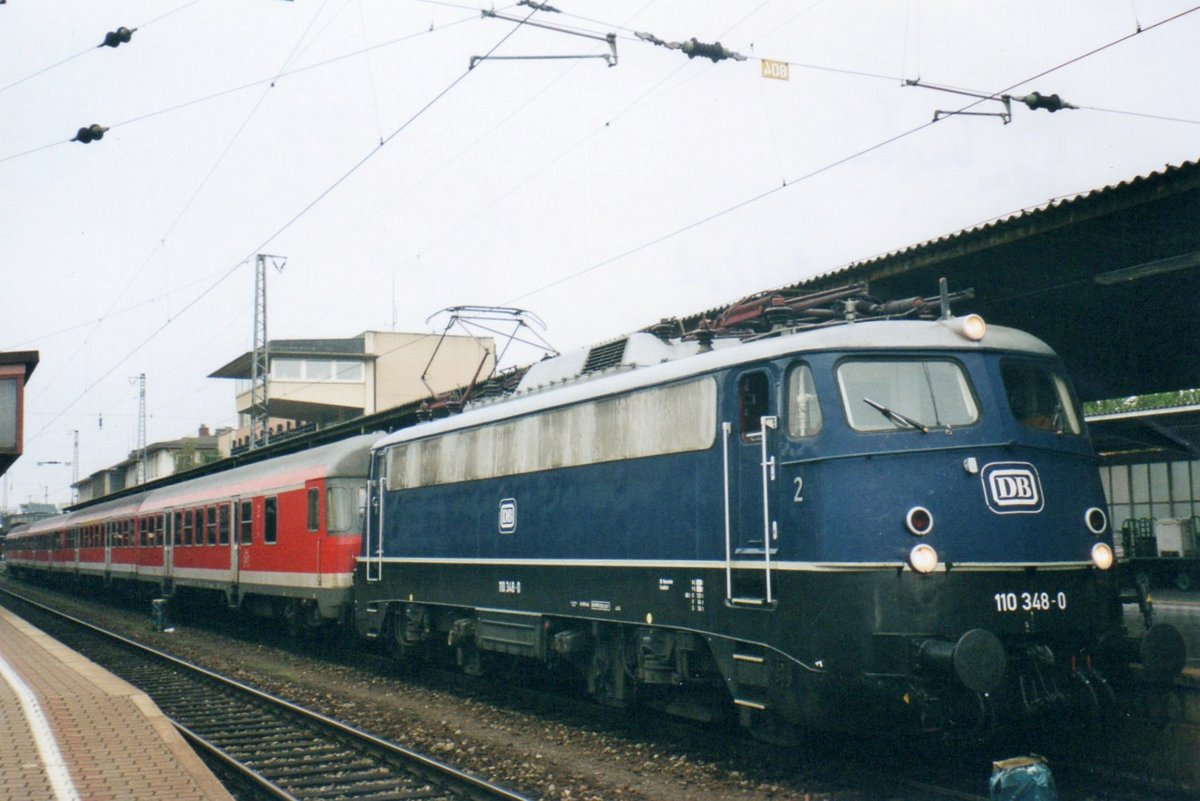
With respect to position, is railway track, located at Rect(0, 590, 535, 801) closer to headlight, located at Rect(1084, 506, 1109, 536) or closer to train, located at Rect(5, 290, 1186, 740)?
train, located at Rect(5, 290, 1186, 740)

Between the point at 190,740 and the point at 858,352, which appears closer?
the point at 858,352

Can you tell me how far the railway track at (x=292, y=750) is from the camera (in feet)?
31.2

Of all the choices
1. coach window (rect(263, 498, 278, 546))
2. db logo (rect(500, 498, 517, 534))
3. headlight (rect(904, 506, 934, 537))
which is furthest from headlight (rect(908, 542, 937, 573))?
coach window (rect(263, 498, 278, 546))

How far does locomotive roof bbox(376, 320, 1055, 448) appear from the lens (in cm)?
896

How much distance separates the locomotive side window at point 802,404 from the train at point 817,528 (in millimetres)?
17

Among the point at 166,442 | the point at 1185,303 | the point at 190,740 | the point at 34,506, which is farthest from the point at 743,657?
the point at 34,506

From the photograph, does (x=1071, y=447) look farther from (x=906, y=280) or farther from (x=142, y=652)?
(x=142, y=652)

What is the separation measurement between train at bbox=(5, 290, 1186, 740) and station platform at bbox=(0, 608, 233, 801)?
388cm

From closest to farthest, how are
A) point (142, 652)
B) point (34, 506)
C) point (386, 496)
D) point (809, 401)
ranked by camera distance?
point (809, 401) < point (386, 496) < point (142, 652) < point (34, 506)

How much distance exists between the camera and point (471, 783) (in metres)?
9.28

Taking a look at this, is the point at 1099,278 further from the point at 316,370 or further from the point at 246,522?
the point at 316,370

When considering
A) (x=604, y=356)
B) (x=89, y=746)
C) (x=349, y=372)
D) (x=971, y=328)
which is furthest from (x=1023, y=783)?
(x=349, y=372)

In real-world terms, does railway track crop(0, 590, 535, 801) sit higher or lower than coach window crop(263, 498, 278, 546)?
lower

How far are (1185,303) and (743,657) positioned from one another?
8305 mm
